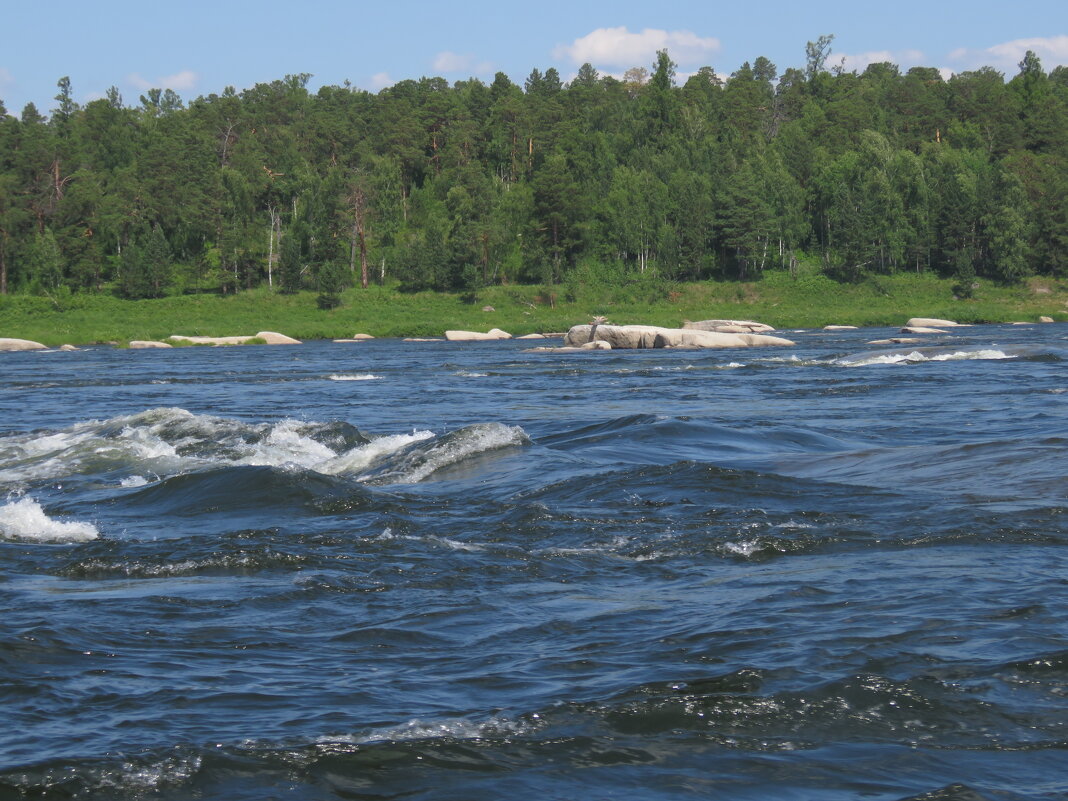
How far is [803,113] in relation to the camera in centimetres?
12675

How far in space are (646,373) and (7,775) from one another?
3200cm

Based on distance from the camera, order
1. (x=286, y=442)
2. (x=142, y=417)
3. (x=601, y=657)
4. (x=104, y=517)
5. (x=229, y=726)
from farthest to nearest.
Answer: (x=142, y=417)
(x=286, y=442)
(x=104, y=517)
(x=601, y=657)
(x=229, y=726)

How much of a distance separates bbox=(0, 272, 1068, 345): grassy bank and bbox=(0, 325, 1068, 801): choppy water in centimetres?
5727

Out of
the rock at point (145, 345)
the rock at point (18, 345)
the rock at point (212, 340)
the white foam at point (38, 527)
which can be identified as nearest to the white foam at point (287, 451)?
the white foam at point (38, 527)

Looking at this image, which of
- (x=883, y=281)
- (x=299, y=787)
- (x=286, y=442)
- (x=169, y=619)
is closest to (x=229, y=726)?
(x=299, y=787)

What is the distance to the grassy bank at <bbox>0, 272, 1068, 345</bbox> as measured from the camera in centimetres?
7269

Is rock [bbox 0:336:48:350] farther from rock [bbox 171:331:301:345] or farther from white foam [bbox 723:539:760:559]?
white foam [bbox 723:539:760:559]

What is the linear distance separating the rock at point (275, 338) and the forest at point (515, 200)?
44.6 feet

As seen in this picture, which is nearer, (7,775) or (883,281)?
(7,775)

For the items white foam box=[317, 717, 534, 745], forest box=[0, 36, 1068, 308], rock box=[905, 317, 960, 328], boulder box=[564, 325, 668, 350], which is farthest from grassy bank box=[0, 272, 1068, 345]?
white foam box=[317, 717, 534, 745]

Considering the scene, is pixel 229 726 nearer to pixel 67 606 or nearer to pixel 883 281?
pixel 67 606

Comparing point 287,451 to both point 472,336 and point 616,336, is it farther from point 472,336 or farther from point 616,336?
point 472,336

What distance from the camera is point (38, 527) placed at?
10.4 m

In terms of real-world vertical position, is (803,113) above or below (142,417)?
above
